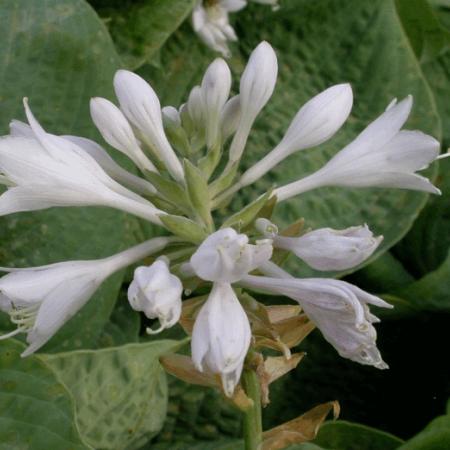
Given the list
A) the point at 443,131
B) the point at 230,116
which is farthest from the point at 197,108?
the point at 443,131

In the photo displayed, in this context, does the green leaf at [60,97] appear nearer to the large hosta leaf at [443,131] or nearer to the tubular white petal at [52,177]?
the tubular white petal at [52,177]

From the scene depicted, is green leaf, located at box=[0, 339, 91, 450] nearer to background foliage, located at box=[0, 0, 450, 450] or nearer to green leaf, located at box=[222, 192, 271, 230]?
background foliage, located at box=[0, 0, 450, 450]

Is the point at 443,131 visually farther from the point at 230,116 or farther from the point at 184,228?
the point at 184,228

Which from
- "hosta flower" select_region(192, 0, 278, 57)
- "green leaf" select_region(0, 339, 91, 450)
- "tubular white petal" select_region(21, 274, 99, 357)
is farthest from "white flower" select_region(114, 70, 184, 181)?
"hosta flower" select_region(192, 0, 278, 57)

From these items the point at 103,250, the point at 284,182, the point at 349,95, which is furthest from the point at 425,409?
the point at 349,95

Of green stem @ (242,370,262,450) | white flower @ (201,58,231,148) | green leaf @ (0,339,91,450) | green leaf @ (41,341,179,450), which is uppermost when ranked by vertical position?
white flower @ (201,58,231,148)

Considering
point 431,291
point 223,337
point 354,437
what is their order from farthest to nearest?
point 431,291, point 354,437, point 223,337
